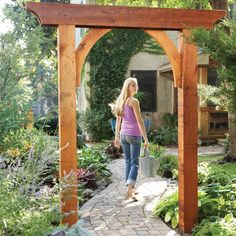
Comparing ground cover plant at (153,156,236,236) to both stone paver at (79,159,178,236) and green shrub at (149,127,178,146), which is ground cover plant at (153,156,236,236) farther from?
green shrub at (149,127,178,146)

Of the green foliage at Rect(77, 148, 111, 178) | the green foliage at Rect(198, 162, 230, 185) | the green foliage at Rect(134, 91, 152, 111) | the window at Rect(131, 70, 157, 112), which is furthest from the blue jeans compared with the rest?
the window at Rect(131, 70, 157, 112)

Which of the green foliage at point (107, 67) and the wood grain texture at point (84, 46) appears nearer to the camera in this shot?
the wood grain texture at point (84, 46)

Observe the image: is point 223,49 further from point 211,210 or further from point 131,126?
point 131,126

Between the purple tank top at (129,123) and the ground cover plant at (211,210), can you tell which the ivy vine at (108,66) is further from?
the ground cover plant at (211,210)

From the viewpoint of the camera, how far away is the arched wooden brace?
4430 mm

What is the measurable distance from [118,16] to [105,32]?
232 millimetres

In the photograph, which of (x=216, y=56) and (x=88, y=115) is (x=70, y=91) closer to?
(x=216, y=56)

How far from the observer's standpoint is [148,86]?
16.9m

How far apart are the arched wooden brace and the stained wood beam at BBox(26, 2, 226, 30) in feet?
0.32

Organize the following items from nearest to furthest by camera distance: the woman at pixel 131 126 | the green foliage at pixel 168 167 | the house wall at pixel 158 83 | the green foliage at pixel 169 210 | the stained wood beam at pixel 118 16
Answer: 1. the stained wood beam at pixel 118 16
2. the green foliage at pixel 169 210
3. the woman at pixel 131 126
4. the green foliage at pixel 168 167
5. the house wall at pixel 158 83

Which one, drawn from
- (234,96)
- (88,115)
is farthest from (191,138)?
(88,115)

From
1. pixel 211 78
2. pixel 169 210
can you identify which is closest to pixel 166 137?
pixel 211 78

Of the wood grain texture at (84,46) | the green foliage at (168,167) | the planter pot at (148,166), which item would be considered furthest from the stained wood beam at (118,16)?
the green foliage at (168,167)

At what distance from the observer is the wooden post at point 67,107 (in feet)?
14.2
